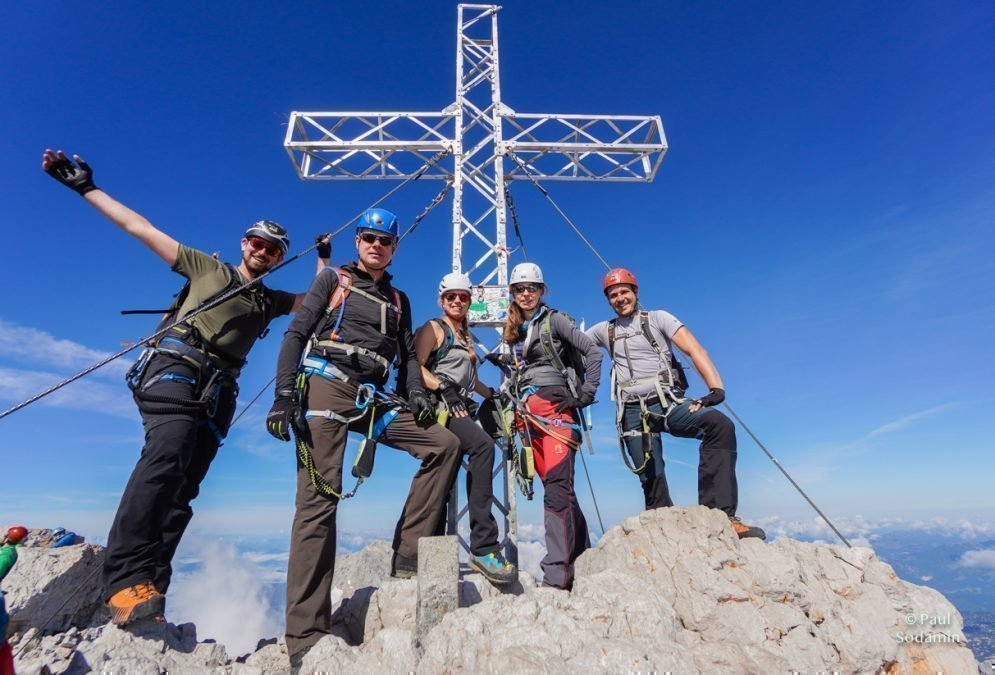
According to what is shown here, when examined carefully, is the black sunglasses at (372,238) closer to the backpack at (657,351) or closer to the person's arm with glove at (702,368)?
the backpack at (657,351)

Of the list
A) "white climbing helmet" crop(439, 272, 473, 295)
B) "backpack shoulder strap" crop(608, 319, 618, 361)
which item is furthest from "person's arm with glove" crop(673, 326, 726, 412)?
"white climbing helmet" crop(439, 272, 473, 295)

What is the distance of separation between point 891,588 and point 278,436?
19.3 feet

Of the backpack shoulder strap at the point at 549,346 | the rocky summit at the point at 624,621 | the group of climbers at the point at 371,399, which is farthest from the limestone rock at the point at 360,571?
the backpack shoulder strap at the point at 549,346

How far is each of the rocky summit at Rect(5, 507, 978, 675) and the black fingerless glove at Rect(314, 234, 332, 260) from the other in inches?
152

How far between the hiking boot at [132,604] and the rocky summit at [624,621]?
10 centimetres

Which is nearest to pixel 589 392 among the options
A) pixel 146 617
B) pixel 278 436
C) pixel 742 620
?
pixel 742 620

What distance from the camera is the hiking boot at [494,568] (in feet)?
16.0

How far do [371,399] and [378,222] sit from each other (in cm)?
192

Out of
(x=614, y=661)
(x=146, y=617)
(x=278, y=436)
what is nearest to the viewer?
(x=614, y=661)

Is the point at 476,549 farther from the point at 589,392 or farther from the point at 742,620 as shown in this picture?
the point at 742,620

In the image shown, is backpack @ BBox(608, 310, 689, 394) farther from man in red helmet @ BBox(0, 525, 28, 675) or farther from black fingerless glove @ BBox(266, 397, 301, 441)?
man in red helmet @ BBox(0, 525, 28, 675)

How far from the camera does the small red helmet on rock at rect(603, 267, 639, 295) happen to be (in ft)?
21.3

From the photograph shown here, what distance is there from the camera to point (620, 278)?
652cm

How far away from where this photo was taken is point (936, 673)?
13.5 feet
